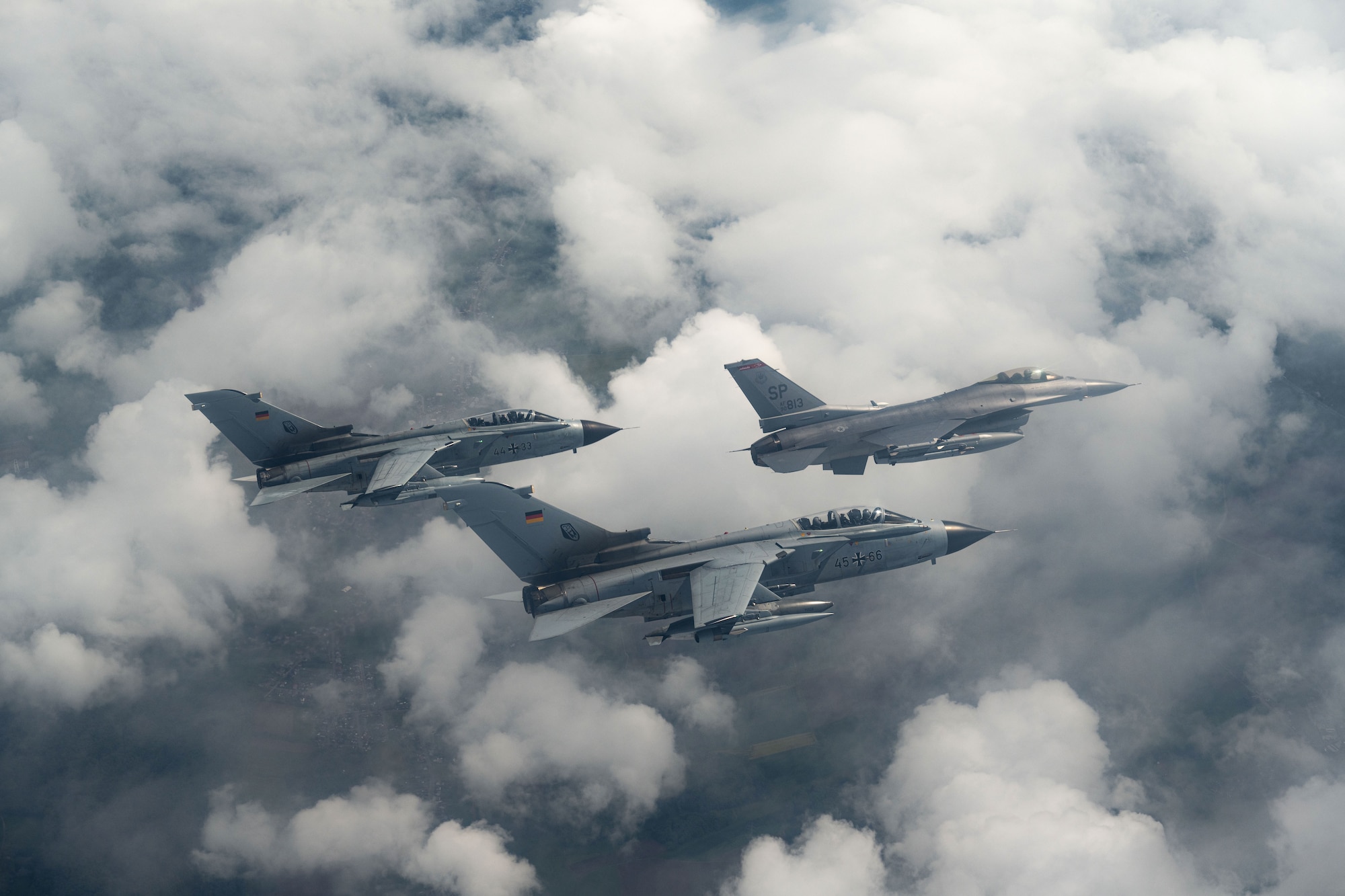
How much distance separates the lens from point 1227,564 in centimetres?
17725

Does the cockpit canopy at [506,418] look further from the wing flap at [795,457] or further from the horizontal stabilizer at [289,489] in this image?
the wing flap at [795,457]

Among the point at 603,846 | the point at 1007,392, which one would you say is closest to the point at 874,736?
the point at 603,846

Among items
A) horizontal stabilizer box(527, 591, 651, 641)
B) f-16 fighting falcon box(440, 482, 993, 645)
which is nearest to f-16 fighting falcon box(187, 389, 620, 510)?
f-16 fighting falcon box(440, 482, 993, 645)

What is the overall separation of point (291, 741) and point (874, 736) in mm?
121867

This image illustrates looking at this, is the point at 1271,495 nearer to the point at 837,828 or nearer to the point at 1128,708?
the point at 1128,708

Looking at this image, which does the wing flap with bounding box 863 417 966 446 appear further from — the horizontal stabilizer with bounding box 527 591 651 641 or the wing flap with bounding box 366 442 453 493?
the wing flap with bounding box 366 442 453 493

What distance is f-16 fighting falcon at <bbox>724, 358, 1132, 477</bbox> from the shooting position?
201 ft

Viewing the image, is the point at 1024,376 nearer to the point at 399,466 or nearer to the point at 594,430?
the point at 594,430

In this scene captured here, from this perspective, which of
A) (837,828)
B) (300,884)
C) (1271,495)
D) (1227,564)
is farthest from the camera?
(1271,495)

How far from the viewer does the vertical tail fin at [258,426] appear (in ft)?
196

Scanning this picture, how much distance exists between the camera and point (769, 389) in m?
63.6

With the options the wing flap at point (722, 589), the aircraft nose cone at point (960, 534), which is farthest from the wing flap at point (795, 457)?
the wing flap at point (722, 589)

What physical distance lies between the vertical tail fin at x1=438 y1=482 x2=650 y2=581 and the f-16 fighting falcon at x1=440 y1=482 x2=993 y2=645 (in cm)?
6

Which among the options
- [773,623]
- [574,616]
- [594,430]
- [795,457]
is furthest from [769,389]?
[574,616]
